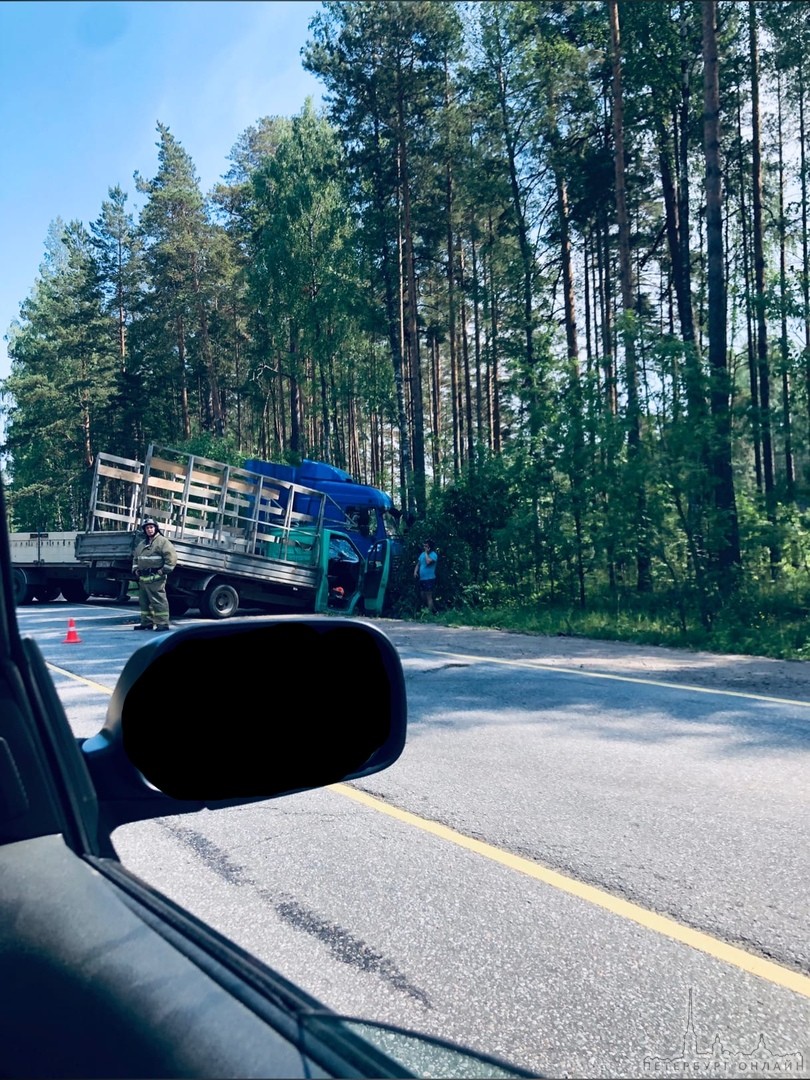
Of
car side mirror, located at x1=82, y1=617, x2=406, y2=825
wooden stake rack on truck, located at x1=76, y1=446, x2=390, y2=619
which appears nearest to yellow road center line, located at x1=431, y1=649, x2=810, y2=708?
wooden stake rack on truck, located at x1=76, y1=446, x2=390, y2=619

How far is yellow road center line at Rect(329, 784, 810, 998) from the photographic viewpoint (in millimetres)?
3189

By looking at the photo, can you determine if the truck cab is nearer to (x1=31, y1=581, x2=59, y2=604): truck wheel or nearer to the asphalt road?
(x1=31, y1=581, x2=59, y2=604): truck wheel

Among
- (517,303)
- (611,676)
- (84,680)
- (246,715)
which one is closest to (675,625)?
(611,676)

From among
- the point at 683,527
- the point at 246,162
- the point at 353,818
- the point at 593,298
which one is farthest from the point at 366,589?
the point at 246,162

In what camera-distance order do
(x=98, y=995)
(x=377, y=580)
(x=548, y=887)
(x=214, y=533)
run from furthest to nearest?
(x=377, y=580), (x=214, y=533), (x=548, y=887), (x=98, y=995)

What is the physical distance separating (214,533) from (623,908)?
16823mm

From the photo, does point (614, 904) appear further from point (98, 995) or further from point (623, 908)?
point (98, 995)

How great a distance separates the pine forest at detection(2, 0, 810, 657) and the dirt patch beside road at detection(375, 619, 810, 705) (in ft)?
4.50

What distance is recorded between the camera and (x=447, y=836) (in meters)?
4.84

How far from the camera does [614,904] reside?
12.6 ft

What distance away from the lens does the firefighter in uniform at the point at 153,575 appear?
1580 centimetres

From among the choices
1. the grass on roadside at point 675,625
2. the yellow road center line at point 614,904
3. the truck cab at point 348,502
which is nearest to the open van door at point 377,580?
the truck cab at point 348,502

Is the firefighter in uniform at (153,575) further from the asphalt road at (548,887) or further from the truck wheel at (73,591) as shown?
the asphalt road at (548,887)

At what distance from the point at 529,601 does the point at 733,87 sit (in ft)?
63.8
